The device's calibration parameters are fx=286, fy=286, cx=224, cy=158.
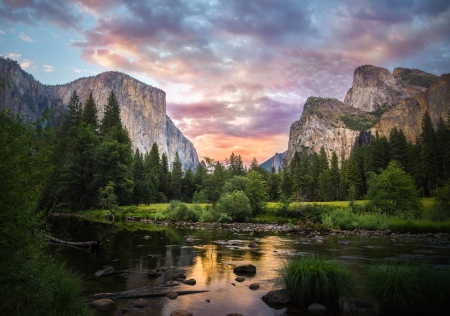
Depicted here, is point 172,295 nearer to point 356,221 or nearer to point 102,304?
point 102,304

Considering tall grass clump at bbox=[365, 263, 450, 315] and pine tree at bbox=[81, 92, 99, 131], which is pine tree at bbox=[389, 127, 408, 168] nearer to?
tall grass clump at bbox=[365, 263, 450, 315]

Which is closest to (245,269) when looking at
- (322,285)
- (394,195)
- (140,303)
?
(322,285)

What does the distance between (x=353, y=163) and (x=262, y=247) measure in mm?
79506

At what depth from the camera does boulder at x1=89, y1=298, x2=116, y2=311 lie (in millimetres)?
8984

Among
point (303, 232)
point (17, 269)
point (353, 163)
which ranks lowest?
point (303, 232)

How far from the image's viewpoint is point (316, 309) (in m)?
9.04

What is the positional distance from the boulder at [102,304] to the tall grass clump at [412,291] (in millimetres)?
8621

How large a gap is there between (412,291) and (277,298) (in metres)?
4.11

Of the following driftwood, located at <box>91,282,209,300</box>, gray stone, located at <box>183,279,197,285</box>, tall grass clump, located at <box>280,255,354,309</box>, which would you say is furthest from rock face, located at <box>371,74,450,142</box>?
driftwood, located at <box>91,282,209,300</box>

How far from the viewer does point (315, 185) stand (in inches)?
4419

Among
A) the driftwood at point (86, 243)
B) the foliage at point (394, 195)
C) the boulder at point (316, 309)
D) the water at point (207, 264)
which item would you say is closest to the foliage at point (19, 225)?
the water at point (207, 264)

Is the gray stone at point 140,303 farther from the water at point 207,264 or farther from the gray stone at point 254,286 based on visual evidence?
the gray stone at point 254,286

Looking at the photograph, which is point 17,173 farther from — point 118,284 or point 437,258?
point 437,258

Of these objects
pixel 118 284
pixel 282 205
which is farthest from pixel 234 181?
pixel 118 284
